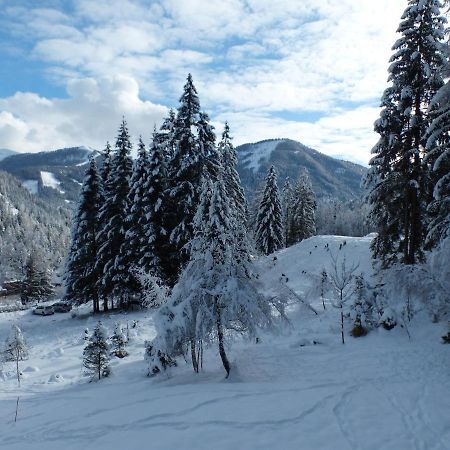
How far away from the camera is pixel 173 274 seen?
25344mm

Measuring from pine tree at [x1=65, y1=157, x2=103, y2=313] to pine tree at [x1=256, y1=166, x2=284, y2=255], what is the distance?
23.9 meters

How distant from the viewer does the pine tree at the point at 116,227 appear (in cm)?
2709

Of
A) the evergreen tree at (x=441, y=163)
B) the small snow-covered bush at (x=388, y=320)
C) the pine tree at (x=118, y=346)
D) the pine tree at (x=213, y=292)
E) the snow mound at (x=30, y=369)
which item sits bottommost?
the snow mound at (x=30, y=369)

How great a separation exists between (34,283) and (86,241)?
105ft

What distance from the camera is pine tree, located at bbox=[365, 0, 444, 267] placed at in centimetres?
1609

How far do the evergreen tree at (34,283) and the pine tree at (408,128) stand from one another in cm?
5258

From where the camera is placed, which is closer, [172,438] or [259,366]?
[172,438]

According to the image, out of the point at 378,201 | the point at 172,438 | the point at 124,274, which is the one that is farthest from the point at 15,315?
the point at 378,201

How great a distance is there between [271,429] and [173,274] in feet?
56.7

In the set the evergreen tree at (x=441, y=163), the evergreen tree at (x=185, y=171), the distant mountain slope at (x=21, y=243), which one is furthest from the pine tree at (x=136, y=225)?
the distant mountain slope at (x=21, y=243)

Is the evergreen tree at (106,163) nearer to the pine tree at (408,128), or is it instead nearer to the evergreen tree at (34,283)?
the pine tree at (408,128)

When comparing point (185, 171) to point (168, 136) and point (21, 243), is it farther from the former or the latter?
point (21, 243)

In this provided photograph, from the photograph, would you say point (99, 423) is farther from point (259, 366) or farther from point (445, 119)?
point (445, 119)

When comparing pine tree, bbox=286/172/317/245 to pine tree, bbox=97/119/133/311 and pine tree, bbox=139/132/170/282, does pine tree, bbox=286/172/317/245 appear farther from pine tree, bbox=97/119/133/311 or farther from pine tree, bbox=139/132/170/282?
pine tree, bbox=139/132/170/282
